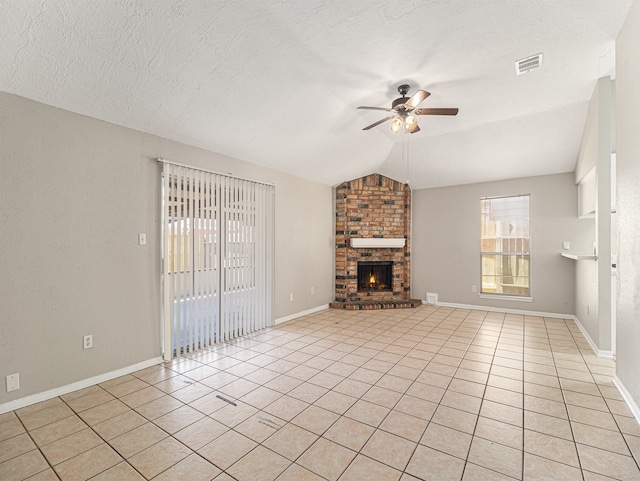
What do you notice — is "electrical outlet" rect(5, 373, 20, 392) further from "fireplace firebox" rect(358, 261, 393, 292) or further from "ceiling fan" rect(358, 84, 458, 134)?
"fireplace firebox" rect(358, 261, 393, 292)

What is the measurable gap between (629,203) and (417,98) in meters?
1.92

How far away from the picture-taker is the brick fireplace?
20.4 feet

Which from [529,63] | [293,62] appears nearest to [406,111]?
[529,63]

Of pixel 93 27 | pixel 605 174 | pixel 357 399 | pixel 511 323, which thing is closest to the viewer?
pixel 93 27

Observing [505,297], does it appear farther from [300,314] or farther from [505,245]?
[300,314]

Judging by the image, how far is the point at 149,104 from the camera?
2.93 m

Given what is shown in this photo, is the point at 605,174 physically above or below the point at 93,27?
below

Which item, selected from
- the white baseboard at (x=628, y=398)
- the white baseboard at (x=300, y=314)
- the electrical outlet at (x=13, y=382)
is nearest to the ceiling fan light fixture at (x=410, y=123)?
the white baseboard at (x=628, y=398)

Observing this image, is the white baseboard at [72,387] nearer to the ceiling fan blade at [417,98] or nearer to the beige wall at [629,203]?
the ceiling fan blade at [417,98]

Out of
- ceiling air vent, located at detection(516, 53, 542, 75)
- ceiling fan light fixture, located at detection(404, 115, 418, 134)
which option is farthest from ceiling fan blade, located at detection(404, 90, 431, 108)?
ceiling air vent, located at detection(516, 53, 542, 75)

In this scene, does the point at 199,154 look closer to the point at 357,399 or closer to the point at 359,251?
the point at 357,399

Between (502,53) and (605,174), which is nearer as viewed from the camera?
(502,53)

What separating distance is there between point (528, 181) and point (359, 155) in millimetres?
3178

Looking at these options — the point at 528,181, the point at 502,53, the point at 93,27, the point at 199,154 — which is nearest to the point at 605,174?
the point at 502,53
